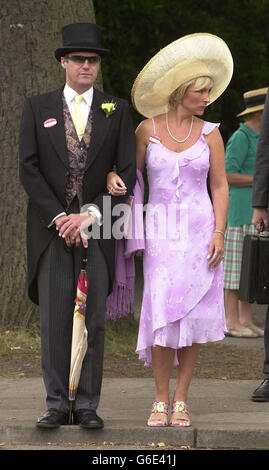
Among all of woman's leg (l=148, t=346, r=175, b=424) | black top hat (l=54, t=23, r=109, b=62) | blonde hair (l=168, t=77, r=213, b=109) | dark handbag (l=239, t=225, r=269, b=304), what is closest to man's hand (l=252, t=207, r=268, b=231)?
dark handbag (l=239, t=225, r=269, b=304)

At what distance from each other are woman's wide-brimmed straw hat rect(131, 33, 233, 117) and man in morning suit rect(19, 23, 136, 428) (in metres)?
0.24

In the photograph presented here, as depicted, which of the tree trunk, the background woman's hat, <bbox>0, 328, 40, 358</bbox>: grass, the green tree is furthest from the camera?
the green tree

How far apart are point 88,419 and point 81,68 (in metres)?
1.82

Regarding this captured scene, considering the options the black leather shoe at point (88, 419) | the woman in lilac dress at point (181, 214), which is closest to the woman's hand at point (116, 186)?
the woman in lilac dress at point (181, 214)

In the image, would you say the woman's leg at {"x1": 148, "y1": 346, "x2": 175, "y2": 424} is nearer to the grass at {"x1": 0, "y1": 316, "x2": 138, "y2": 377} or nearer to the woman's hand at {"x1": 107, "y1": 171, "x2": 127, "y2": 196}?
the woman's hand at {"x1": 107, "y1": 171, "x2": 127, "y2": 196}

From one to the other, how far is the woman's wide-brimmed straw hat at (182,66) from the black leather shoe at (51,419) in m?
1.73

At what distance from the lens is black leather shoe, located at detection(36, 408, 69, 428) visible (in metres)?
5.99

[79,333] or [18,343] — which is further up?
[79,333]

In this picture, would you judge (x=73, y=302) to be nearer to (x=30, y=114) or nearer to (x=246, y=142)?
(x=30, y=114)

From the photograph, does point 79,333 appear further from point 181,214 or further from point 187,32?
point 187,32

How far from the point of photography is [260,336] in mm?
9812

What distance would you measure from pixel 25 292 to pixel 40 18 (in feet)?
6.82

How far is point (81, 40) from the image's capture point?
600 centimetres

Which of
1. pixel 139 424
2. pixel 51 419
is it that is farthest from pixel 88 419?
pixel 139 424
